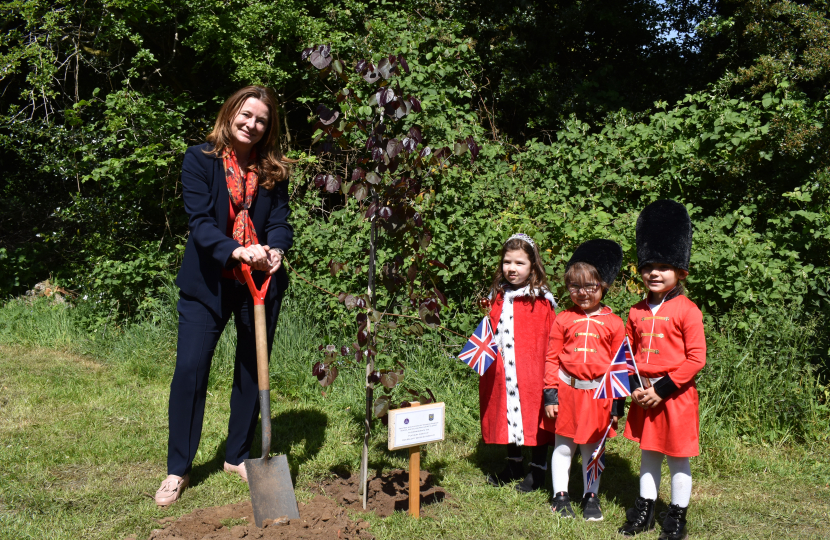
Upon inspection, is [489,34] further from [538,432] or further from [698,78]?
[538,432]

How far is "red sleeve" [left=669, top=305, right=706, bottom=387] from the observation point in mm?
2852

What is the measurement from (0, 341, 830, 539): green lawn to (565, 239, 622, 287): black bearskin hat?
1.17 m

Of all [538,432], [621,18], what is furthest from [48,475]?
[621,18]

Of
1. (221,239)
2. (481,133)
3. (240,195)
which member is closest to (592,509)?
(221,239)

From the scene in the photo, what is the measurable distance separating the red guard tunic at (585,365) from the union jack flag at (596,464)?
31 millimetres

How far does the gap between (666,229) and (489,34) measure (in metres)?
6.20

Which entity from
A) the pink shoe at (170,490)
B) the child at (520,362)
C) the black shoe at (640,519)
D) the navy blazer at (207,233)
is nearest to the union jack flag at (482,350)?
the child at (520,362)

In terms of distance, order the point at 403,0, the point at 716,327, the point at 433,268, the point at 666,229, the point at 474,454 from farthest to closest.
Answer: the point at 403,0
the point at 433,268
the point at 716,327
the point at 474,454
the point at 666,229

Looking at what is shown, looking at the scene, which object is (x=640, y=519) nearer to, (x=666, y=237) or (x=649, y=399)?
(x=649, y=399)

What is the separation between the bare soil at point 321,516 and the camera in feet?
8.93

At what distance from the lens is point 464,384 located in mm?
4559

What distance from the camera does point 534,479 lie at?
3469mm

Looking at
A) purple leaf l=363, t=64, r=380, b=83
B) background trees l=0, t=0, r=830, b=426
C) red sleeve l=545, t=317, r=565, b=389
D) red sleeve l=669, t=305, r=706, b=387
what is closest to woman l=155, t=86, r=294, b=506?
background trees l=0, t=0, r=830, b=426

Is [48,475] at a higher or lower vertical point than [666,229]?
lower
